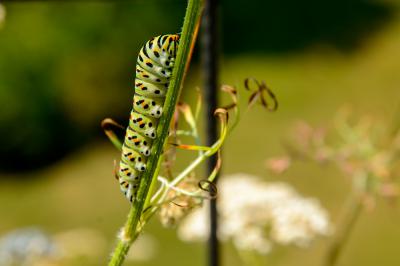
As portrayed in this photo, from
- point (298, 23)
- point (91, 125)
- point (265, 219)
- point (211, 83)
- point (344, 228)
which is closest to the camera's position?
point (211, 83)

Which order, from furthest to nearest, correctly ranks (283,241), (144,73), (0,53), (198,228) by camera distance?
(0,53) < (198,228) < (283,241) < (144,73)

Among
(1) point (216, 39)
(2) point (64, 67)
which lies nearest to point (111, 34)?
(2) point (64, 67)

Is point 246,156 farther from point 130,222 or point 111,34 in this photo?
point 130,222

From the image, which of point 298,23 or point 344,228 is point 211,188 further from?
point 298,23

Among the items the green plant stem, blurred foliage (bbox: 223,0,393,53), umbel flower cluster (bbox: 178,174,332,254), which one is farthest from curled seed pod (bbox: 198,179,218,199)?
blurred foliage (bbox: 223,0,393,53)

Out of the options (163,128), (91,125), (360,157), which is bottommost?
(91,125)

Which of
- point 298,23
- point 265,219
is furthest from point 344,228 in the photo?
point 298,23

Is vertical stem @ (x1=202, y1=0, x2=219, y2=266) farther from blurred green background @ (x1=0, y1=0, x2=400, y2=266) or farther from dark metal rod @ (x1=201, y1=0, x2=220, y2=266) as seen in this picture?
blurred green background @ (x1=0, y1=0, x2=400, y2=266)
